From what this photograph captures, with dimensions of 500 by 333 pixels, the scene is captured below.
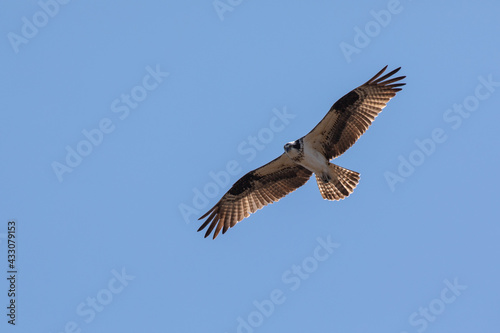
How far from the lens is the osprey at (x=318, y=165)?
2116 cm

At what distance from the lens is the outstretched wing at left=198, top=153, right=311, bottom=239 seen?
22.1 metres

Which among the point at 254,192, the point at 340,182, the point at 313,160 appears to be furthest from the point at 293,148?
the point at 254,192

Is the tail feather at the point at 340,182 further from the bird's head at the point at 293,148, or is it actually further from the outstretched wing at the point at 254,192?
the bird's head at the point at 293,148

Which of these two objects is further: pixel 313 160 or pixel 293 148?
pixel 313 160

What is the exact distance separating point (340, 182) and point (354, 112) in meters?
1.53

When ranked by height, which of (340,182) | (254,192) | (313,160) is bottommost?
(340,182)

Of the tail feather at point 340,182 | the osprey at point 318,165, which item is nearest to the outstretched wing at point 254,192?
the osprey at point 318,165

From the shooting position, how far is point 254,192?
2248cm

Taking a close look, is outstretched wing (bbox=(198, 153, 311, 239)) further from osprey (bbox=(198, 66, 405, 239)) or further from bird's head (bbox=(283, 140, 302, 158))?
bird's head (bbox=(283, 140, 302, 158))

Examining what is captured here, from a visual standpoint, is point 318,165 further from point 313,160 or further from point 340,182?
point 340,182

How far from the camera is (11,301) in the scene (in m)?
22.3

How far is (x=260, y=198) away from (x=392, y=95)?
141 inches

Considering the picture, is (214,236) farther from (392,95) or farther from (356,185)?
(392,95)

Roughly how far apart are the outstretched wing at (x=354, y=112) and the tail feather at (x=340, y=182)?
0.68 metres
